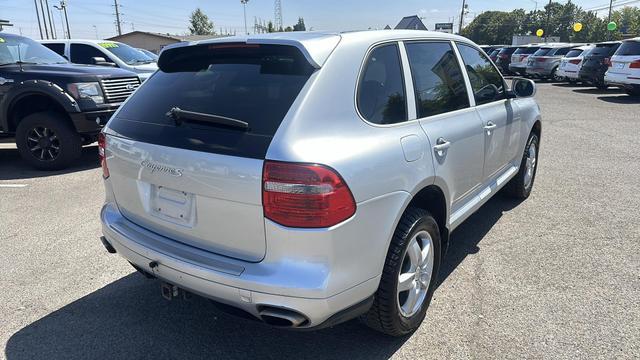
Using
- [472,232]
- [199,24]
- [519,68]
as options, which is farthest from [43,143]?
[199,24]

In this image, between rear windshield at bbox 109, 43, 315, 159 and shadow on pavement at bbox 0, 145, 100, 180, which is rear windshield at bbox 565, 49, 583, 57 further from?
rear windshield at bbox 109, 43, 315, 159

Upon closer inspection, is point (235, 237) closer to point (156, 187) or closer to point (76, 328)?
point (156, 187)

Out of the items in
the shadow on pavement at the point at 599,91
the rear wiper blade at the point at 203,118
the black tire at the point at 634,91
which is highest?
the rear wiper blade at the point at 203,118

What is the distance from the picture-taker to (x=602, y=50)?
17344mm

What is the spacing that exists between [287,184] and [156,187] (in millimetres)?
859

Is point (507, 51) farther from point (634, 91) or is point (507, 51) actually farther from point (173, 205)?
point (173, 205)

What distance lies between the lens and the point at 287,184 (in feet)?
6.75

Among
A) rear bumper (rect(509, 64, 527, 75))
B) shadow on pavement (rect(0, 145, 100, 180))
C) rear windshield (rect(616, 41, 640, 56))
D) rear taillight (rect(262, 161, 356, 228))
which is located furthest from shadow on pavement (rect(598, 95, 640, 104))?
rear taillight (rect(262, 161, 356, 228))

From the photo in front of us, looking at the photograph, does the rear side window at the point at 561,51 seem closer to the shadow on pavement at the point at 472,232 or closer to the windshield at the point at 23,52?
the shadow on pavement at the point at 472,232

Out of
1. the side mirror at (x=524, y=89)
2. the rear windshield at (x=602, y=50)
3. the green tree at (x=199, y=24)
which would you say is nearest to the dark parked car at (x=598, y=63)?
the rear windshield at (x=602, y=50)

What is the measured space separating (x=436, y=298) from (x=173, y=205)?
76.6 inches

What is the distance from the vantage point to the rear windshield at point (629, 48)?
1412cm

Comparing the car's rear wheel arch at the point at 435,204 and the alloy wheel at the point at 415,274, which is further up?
the car's rear wheel arch at the point at 435,204

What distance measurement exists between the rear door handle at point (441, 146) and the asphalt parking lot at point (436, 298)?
3.58ft
